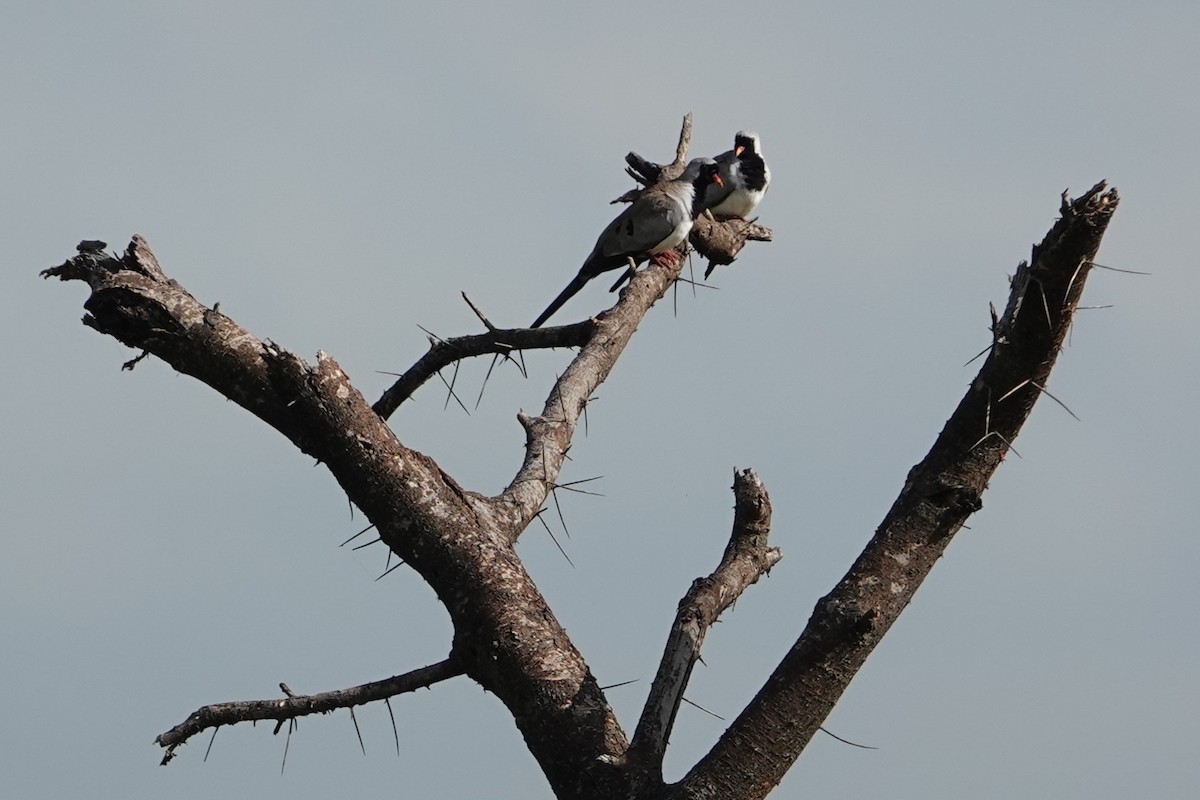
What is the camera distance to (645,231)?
8398 mm

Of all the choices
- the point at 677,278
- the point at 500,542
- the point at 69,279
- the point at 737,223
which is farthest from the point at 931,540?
the point at 737,223

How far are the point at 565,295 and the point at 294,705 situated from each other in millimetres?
4809

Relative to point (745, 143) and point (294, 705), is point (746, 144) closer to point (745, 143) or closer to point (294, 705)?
point (745, 143)

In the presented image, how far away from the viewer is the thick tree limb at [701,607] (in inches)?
144

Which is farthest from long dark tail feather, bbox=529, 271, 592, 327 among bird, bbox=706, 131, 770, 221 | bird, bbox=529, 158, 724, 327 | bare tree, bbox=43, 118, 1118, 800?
bare tree, bbox=43, 118, 1118, 800

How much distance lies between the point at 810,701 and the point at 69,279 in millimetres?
2756

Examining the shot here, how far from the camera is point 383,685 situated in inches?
163

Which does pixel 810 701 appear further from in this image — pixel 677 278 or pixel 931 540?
pixel 677 278

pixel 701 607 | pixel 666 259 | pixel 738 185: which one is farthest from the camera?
pixel 738 185

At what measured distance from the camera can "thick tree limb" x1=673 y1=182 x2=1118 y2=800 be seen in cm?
340

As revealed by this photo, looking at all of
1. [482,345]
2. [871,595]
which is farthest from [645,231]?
[871,595]

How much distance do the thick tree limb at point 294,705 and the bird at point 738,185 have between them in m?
6.58

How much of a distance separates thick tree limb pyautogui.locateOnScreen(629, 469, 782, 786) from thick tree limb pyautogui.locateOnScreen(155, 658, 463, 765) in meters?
0.71

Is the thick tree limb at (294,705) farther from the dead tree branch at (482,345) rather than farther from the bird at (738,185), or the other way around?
the bird at (738,185)
